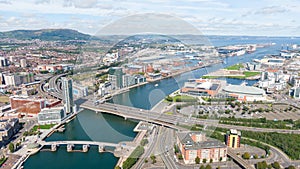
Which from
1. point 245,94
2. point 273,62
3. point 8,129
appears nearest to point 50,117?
point 8,129

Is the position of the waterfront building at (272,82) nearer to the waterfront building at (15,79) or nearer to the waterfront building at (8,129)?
the waterfront building at (8,129)

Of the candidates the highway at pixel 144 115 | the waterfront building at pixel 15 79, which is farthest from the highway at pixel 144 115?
the waterfront building at pixel 15 79

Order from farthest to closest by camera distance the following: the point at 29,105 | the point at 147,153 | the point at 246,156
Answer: the point at 29,105
the point at 246,156
the point at 147,153

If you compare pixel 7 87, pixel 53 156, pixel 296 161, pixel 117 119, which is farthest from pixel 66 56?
pixel 296 161

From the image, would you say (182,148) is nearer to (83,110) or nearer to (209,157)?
(209,157)

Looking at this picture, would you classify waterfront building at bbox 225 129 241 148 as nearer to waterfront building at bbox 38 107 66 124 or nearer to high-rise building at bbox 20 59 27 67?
waterfront building at bbox 38 107 66 124

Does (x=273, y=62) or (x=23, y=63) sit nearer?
(x=23, y=63)

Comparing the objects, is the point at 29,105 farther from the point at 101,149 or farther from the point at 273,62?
the point at 273,62
